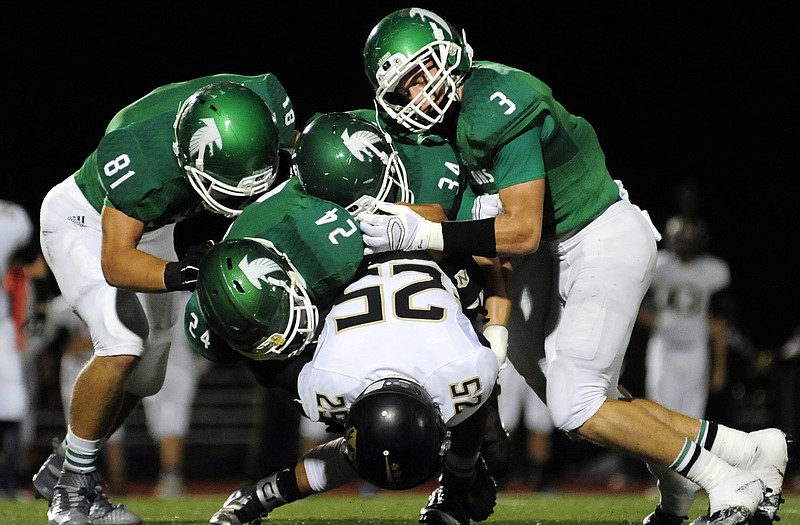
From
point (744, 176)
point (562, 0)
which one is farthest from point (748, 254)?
point (562, 0)

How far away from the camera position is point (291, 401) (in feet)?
10.3

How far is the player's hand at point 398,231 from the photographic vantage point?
290 centimetres

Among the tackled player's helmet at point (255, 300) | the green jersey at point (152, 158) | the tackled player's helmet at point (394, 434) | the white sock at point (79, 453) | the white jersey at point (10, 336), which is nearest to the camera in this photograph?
the tackled player's helmet at point (394, 434)

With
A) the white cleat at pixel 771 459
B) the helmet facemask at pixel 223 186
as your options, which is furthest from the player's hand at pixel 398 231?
the white cleat at pixel 771 459

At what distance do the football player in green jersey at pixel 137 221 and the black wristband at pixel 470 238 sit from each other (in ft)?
1.83

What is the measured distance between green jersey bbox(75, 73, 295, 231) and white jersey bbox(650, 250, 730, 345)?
3.61 m

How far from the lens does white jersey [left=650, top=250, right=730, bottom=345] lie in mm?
6543

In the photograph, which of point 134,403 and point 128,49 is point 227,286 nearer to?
point 134,403

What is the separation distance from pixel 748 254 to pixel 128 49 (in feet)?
18.8

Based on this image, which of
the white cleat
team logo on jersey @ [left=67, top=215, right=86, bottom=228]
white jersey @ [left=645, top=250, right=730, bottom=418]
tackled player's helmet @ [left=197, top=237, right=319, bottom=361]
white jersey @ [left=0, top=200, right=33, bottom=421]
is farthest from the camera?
white jersey @ [left=645, top=250, right=730, bottom=418]

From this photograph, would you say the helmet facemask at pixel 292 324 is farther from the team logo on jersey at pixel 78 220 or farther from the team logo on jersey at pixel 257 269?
the team logo on jersey at pixel 78 220

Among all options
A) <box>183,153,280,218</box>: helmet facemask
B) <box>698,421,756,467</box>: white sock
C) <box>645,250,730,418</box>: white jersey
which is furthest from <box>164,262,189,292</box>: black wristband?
<box>645,250,730,418</box>: white jersey

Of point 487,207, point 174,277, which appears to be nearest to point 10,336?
point 174,277

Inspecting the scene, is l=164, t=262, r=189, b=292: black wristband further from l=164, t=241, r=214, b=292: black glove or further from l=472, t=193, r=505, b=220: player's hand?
l=472, t=193, r=505, b=220: player's hand
